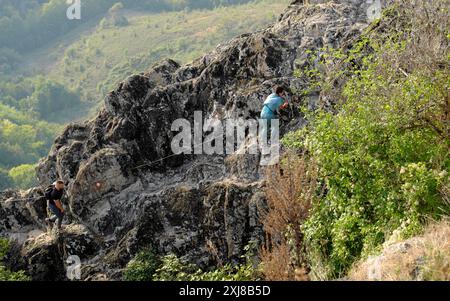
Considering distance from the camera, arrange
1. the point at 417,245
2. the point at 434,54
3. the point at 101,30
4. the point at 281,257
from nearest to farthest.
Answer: the point at 417,245
the point at 281,257
the point at 434,54
the point at 101,30

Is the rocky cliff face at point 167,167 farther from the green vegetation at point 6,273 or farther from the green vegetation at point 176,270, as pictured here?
the green vegetation at point 176,270

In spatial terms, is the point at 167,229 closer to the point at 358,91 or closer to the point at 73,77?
the point at 358,91

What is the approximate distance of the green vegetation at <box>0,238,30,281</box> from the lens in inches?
587

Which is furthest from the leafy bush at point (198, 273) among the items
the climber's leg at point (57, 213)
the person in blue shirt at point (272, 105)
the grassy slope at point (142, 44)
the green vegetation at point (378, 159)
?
the grassy slope at point (142, 44)

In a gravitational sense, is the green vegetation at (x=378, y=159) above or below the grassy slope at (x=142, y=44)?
above

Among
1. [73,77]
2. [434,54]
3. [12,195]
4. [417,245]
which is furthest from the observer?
[73,77]

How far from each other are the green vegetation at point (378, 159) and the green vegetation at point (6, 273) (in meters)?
7.93

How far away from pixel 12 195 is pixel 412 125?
13.1 meters

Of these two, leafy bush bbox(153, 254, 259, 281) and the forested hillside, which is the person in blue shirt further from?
the forested hillside

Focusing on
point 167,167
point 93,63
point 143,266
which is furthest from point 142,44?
point 143,266

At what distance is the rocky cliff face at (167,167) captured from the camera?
14500 millimetres

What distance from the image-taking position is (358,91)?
453 inches

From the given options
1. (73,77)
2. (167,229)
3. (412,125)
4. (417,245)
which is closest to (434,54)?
(412,125)

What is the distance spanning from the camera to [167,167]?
1650 cm
